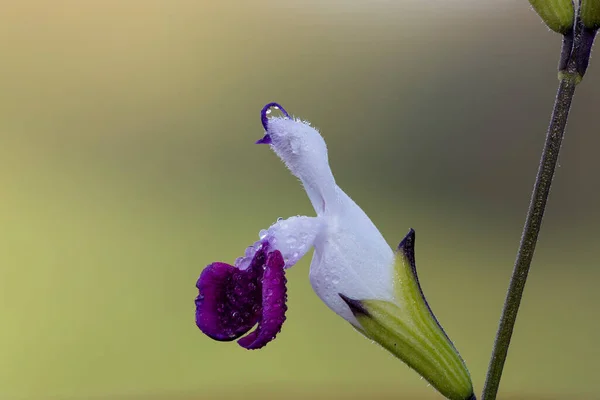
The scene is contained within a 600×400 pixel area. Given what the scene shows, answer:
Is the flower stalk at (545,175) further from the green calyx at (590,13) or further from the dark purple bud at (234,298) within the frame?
the dark purple bud at (234,298)

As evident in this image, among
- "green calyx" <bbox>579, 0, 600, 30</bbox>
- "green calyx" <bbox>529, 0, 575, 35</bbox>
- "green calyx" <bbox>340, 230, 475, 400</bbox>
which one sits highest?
"green calyx" <bbox>529, 0, 575, 35</bbox>

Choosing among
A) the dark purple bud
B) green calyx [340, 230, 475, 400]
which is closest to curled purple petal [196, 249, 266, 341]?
the dark purple bud

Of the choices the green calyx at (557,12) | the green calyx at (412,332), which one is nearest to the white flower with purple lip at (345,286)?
the green calyx at (412,332)

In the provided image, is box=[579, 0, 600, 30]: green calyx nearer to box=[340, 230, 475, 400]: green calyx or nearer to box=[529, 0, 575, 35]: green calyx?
box=[529, 0, 575, 35]: green calyx

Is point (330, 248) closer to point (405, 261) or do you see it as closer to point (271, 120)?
point (405, 261)

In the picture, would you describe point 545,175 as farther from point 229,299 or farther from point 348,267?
point 229,299

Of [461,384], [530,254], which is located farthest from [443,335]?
[530,254]

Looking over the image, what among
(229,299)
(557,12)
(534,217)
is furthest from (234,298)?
(557,12)
